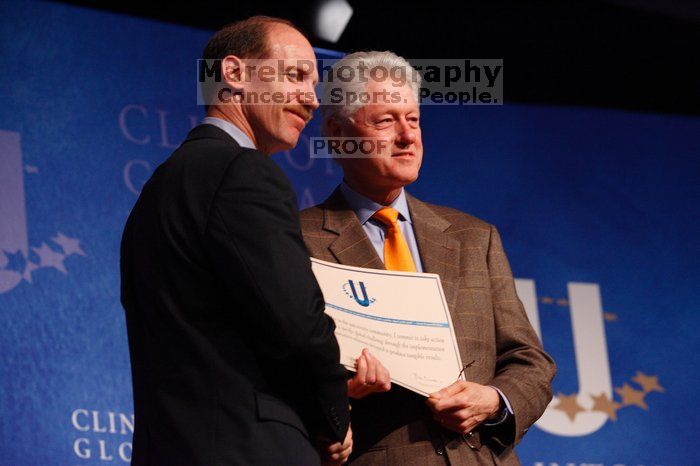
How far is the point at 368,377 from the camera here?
1950 mm

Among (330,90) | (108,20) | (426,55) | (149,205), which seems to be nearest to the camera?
(149,205)

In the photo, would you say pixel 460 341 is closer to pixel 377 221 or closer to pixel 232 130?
pixel 377 221

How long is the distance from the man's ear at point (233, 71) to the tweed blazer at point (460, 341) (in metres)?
0.49

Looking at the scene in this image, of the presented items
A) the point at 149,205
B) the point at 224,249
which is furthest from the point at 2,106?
the point at 224,249

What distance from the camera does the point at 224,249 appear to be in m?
1.59

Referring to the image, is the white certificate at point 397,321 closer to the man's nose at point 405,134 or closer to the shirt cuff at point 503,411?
the shirt cuff at point 503,411

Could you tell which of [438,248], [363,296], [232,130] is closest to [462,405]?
[363,296]

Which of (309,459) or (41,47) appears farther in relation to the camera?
(41,47)

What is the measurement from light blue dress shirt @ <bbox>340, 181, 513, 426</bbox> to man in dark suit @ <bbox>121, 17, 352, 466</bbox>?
0.71 m

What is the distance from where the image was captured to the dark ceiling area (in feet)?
12.9

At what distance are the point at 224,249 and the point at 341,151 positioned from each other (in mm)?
1010

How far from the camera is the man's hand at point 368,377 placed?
1952 mm

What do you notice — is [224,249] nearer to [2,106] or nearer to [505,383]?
[505,383]
